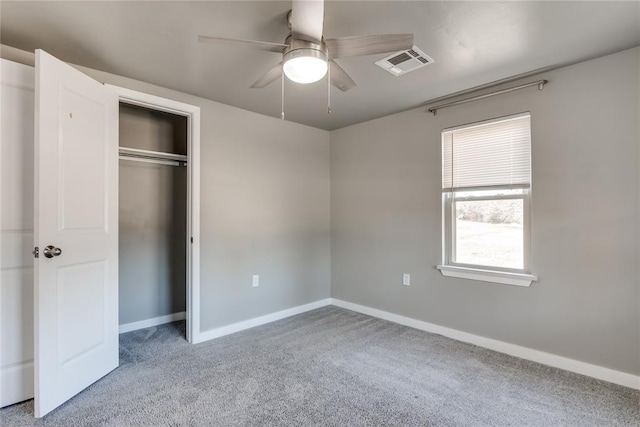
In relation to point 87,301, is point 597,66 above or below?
above

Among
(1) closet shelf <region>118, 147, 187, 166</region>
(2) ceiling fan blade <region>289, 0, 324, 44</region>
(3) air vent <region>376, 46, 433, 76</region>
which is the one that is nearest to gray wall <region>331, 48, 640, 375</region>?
(3) air vent <region>376, 46, 433, 76</region>

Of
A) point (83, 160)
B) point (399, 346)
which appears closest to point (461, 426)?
point (399, 346)

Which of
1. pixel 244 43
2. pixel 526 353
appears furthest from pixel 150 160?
pixel 526 353

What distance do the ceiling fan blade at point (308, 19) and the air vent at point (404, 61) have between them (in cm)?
92

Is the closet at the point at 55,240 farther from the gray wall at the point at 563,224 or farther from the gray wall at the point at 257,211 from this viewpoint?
the gray wall at the point at 563,224

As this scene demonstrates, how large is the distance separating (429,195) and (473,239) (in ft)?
1.93

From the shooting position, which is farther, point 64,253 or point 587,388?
point 587,388

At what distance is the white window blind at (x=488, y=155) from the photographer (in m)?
2.58

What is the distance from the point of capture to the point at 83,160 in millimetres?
2082

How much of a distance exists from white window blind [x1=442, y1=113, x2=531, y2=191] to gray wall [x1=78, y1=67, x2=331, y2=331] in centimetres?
164

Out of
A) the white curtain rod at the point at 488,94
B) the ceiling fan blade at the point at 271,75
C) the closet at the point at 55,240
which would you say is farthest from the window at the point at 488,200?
the closet at the point at 55,240

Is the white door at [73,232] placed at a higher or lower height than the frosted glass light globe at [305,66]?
lower

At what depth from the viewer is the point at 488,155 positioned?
2787 millimetres

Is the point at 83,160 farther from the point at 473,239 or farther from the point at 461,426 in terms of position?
the point at 473,239
